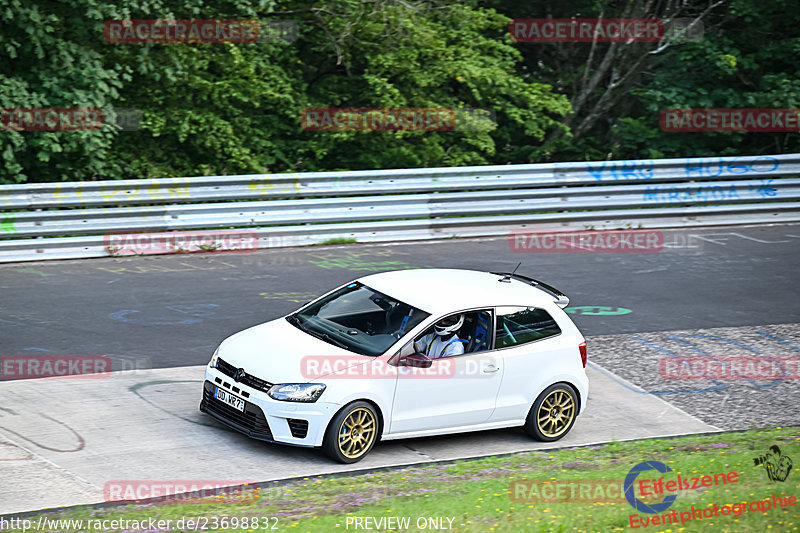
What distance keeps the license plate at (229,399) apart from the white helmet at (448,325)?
1.91m

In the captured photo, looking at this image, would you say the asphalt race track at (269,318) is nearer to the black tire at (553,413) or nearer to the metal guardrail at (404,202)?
the black tire at (553,413)

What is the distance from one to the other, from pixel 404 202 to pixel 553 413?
811cm

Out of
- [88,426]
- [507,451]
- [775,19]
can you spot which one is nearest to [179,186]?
[88,426]

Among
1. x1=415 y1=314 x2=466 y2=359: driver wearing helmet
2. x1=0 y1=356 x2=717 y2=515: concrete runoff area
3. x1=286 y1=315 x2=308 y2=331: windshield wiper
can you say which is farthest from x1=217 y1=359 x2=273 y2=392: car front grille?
x1=415 y1=314 x2=466 y2=359: driver wearing helmet

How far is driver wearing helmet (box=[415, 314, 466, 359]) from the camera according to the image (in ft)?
29.6

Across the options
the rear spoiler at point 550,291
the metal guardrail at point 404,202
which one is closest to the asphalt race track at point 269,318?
the metal guardrail at point 404,202

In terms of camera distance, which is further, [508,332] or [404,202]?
[404,202]

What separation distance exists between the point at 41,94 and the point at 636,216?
10865mm

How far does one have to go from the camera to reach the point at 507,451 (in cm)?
924

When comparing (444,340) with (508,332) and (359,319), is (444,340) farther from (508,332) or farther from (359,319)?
(359,319)

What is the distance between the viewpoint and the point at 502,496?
23.7 feet

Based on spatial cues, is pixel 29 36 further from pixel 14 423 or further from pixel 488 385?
pixel 488 385

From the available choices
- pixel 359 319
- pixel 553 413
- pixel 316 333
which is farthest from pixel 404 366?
pixel 553 413

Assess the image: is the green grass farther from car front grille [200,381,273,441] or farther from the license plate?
the license plate
